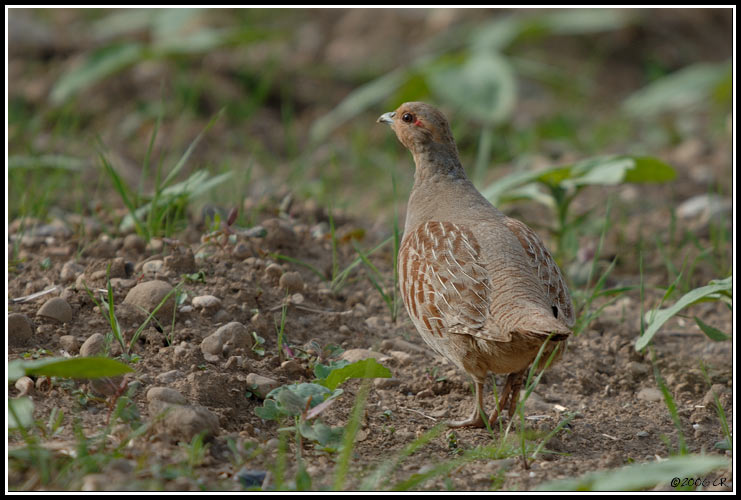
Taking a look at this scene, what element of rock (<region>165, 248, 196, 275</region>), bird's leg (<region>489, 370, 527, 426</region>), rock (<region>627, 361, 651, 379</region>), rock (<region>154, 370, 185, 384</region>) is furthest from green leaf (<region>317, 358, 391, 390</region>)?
rock (<region>627, 361, 651, 379</region>)

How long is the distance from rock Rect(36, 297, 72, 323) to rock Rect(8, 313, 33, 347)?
13 centimetres

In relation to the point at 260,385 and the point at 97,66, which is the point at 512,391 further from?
the point at 97,66

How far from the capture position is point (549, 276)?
3.70 m

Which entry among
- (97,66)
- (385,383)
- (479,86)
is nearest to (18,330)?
(385,383)

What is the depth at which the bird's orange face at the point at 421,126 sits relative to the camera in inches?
178

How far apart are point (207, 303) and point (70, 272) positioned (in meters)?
0.82

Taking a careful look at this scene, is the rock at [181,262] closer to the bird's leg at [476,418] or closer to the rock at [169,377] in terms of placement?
the rock at [169,377]

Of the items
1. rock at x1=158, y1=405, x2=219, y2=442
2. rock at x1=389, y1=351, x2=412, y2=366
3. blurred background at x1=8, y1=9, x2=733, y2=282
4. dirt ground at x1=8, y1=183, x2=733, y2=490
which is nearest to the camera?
rock at x1=158, y1=405, x2=219, y2=442

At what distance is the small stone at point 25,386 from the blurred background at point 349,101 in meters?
1.71

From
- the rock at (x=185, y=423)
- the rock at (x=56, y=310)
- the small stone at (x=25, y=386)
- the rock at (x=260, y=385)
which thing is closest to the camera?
the rock at (x=185, y=423)

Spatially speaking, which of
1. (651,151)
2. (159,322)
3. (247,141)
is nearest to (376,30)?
(247,141)

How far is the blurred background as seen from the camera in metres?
6.33

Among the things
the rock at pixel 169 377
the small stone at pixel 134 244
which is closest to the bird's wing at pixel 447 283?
the rock at pixel 169 377

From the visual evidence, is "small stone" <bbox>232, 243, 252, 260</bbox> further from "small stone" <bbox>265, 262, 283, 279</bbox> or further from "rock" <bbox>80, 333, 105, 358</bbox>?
"rock" <bbox>80, 333, 105, 358</bbox>
